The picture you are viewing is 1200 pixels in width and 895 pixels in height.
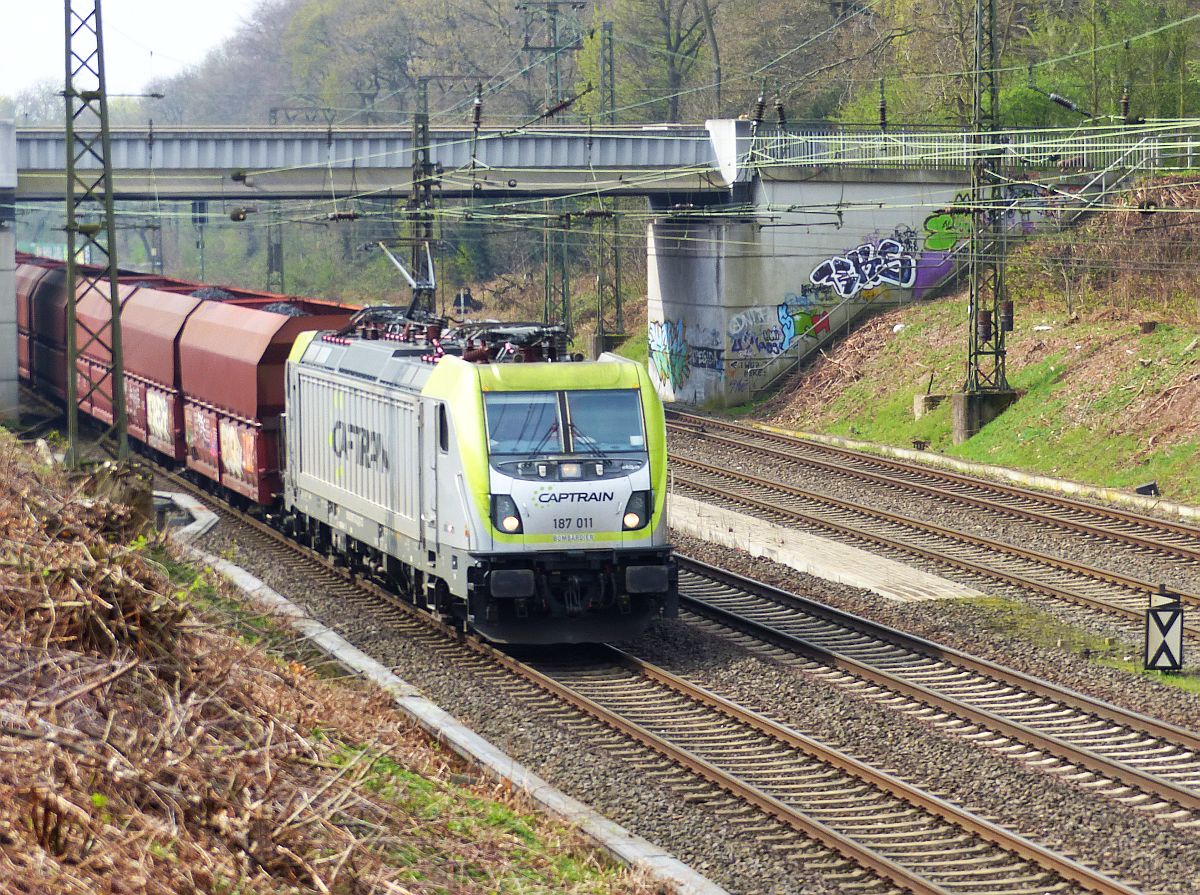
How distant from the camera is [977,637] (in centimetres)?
1572

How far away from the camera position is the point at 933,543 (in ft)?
69.7

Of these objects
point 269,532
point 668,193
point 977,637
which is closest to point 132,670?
point 977,637

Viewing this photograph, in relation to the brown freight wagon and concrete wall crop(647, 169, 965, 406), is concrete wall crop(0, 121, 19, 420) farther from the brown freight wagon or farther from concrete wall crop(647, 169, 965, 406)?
concrete wall crop(647, 169, 965, 406)

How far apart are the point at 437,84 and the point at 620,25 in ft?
65.3

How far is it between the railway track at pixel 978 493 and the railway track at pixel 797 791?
9.14 meters

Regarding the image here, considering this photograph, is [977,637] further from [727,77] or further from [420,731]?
[727,77]

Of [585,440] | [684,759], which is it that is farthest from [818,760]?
[585,440]

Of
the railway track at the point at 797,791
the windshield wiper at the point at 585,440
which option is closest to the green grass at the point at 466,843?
the railway track at the point at 797,791

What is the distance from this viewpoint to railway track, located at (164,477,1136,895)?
934 centimetres

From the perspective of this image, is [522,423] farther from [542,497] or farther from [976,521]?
[976,521]

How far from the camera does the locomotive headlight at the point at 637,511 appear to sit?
14.4 meters

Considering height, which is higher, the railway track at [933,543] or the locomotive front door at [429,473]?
the locomotive front door at [429,473]

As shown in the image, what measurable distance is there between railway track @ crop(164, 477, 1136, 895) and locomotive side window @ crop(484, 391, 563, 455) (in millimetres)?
1998

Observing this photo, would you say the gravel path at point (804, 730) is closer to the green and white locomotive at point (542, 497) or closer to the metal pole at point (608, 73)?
the green and white locomotive at point (542, 497)
